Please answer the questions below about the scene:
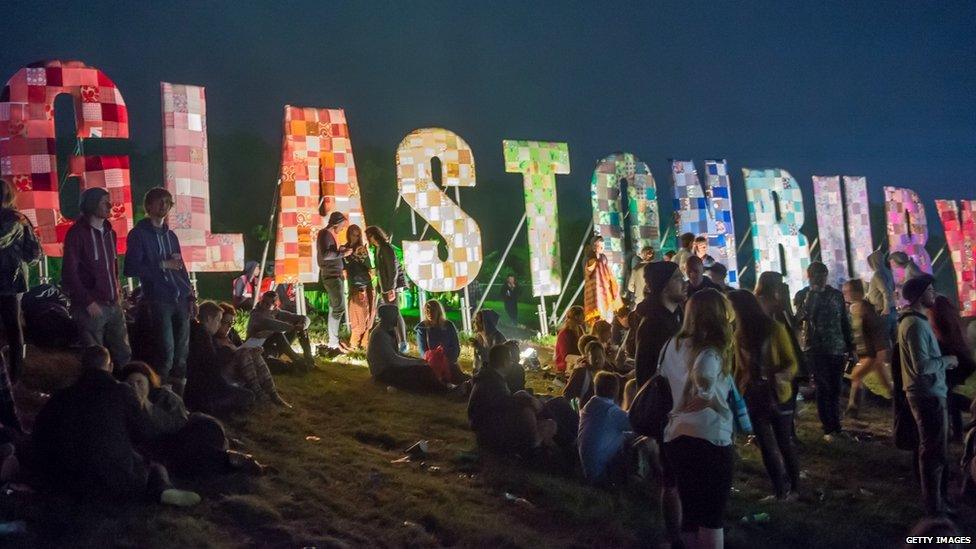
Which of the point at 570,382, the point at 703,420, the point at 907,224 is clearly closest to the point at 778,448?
the point at 570,382

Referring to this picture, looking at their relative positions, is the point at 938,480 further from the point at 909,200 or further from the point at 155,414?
the point at 909,200

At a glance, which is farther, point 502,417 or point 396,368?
point 396,368

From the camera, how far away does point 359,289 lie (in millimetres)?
11664

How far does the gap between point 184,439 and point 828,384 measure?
22.3 ft

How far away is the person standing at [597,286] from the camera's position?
1360 centimetres

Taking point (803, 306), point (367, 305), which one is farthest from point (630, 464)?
point (367, 305)

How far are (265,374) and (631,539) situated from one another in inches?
170

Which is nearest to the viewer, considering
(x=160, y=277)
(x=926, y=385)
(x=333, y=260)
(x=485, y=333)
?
(x=926, y=385)

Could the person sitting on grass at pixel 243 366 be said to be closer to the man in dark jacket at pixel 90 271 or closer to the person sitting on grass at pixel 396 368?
the man in dark jacket at pixel 90 271

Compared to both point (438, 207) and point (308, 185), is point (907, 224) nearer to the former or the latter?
point (438, 207)

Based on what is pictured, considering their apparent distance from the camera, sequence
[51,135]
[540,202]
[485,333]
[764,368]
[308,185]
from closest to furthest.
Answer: [764,368], [51,135], [485,333], [308,185], [540,202]

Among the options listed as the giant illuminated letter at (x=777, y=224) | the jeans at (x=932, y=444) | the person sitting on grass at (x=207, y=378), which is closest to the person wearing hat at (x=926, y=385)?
the jeans at (x=932, y=444)

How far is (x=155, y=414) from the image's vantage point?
594 cm

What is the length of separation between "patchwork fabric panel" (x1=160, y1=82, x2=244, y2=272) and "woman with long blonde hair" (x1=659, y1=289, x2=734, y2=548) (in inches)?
319
